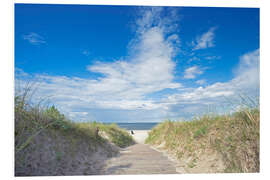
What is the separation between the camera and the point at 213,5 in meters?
4.03

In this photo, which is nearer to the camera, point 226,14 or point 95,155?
point 226,14

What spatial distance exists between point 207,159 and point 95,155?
99.7 inches

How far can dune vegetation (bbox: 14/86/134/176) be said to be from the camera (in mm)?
2879

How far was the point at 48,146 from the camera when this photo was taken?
329cm

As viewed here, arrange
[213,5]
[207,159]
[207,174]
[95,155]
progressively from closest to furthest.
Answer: [207,174] < [207,159] < [213,5] < [95,155]

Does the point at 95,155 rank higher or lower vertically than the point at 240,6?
lower

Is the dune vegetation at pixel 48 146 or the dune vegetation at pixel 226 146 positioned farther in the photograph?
the dune vegetation at pixel 226 146

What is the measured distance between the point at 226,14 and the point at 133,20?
2.10 meters

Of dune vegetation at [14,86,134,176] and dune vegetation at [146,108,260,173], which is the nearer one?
dune vegetation at [14,86,134,176]

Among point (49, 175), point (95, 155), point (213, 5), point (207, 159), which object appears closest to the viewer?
point (49, 175)

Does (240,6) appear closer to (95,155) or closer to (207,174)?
(207,174)

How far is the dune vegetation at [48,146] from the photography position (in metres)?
2.88
